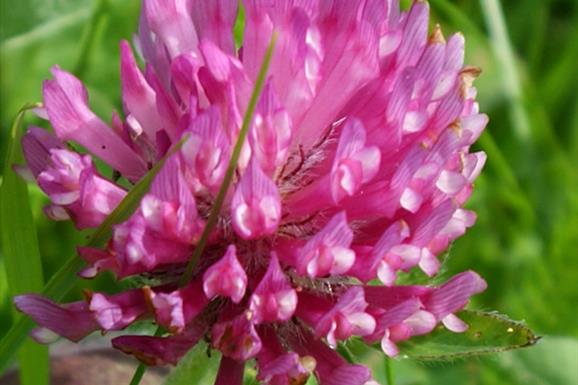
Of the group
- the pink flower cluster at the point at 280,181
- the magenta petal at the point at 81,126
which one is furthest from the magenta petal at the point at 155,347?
the magenta petal at the point at 81,126

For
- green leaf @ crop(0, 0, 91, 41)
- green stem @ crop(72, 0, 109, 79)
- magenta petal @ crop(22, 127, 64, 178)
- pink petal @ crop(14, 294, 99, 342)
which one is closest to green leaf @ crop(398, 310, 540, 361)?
pink petal @ crop(14, 294, 99, 342)

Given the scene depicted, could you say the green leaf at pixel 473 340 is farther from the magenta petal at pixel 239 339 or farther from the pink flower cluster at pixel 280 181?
the magenta petal at pixel 239 339

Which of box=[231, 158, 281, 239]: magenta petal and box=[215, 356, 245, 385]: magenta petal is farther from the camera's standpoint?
box=[215, 356, 245, 385]: magenta petal

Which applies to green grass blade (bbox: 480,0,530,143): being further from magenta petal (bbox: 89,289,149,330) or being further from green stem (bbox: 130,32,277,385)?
magenta petal (bbox: 89,289,149,330)

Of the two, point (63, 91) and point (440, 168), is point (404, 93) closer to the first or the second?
point (440, 168)

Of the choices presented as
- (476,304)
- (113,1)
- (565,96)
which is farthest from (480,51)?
(113,1)
